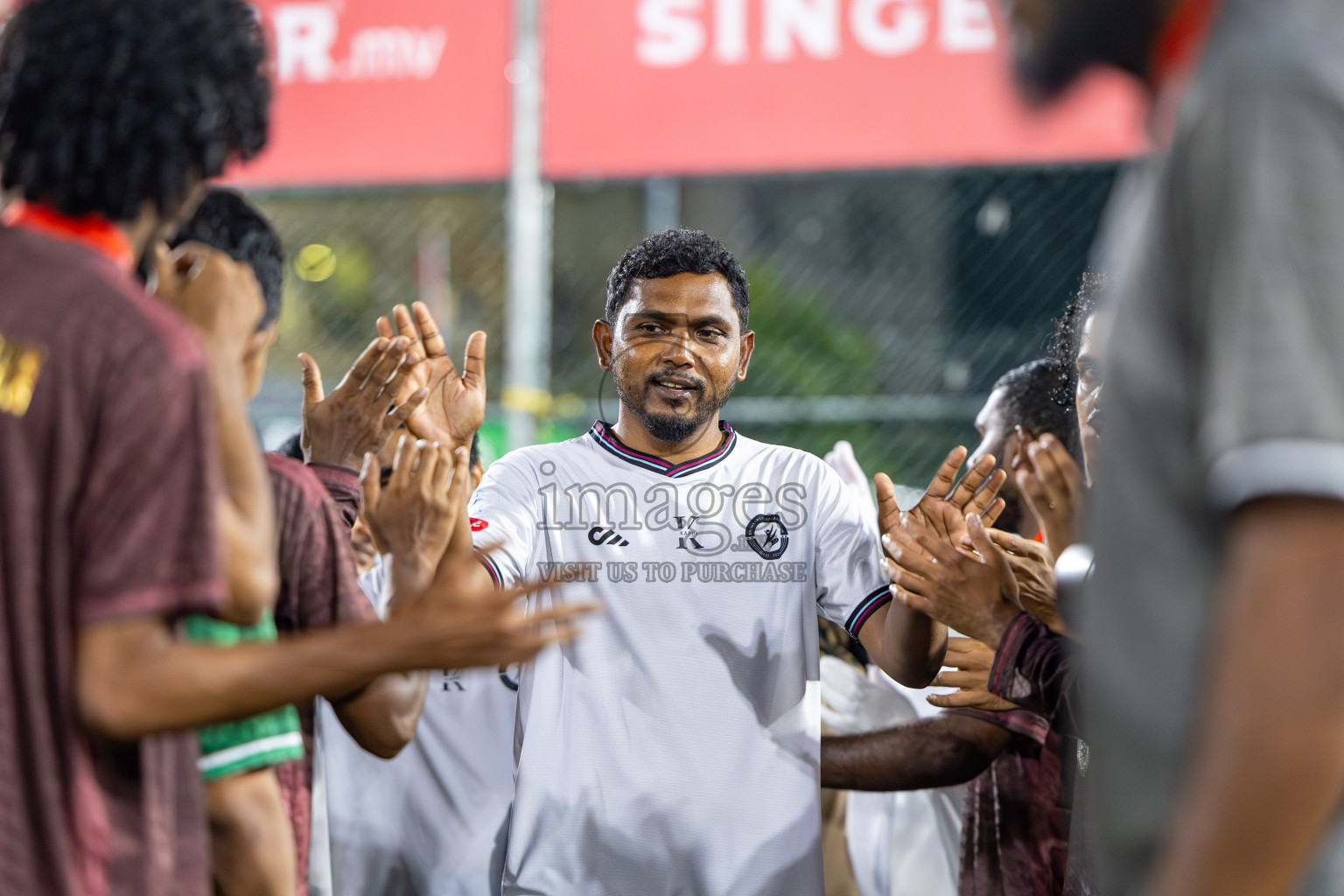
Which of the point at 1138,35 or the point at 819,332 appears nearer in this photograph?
the point at 1138,35

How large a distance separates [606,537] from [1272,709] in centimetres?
206

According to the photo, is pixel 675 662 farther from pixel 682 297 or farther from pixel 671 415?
pixel 682 297

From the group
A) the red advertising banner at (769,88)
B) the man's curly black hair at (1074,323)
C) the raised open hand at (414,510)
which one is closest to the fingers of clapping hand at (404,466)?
the raised open hand at (414,510)

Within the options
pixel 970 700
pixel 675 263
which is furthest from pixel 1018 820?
pixel 675 263

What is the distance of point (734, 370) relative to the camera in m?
3.04

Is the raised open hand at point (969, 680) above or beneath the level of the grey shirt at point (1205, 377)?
beneath

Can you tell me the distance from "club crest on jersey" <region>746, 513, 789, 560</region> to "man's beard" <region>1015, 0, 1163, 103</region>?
1.80 m

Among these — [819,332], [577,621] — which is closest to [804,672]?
[577,621]

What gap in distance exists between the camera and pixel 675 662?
263cm

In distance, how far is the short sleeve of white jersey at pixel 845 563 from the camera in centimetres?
267

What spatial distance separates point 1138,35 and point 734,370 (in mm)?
2095

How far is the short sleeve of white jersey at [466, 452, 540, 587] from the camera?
2641 millimetres

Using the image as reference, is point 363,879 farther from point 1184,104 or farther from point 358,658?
point 1184,104

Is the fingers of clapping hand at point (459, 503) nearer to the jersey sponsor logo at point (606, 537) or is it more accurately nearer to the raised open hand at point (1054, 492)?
the jersey sponsor logo at point (606, 537)
